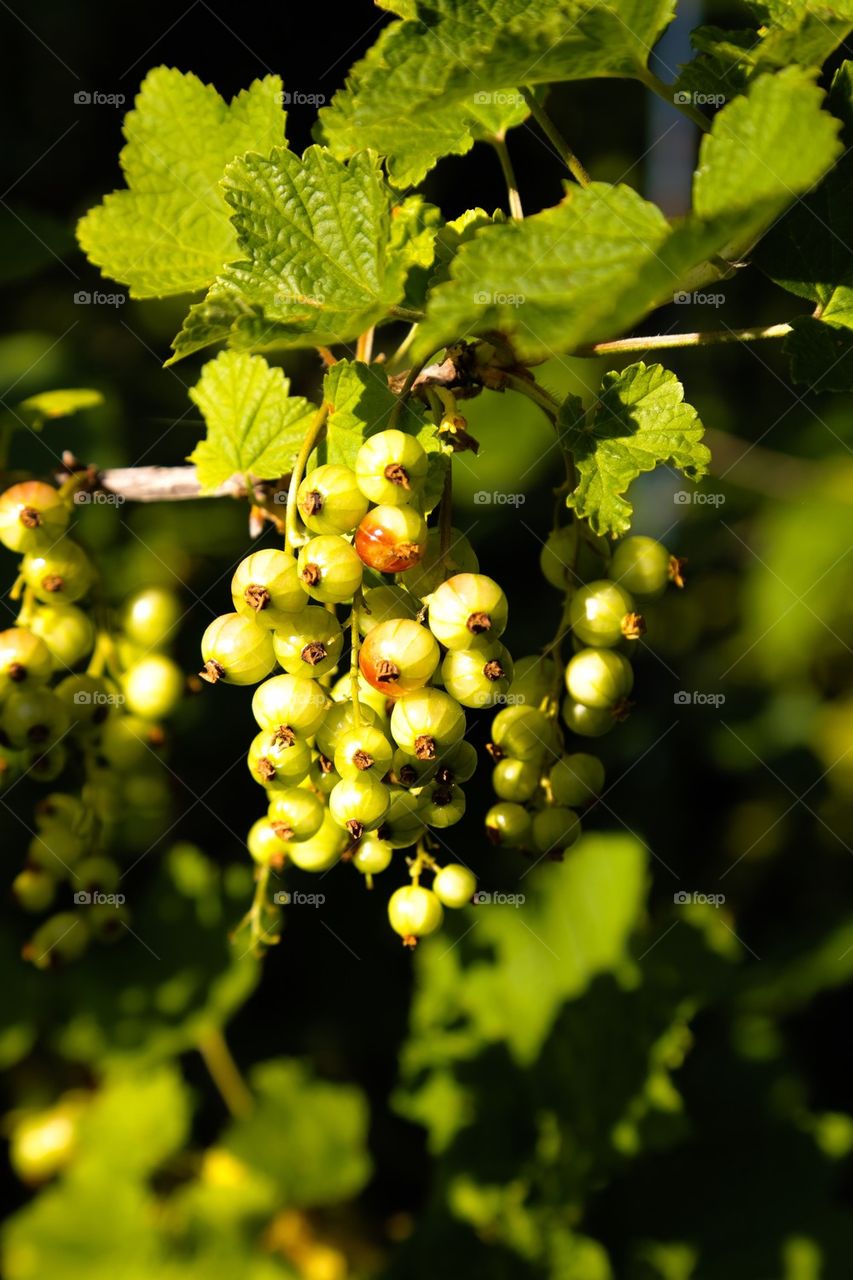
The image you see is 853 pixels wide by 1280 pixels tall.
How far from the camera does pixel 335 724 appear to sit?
1248 mm

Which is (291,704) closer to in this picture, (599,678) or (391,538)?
(391,538)

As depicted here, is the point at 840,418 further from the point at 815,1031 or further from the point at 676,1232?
the point at 676,1232

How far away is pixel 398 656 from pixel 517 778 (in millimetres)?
385

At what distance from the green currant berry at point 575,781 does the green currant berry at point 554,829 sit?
0.07 ft

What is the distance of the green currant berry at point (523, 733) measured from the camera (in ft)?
4.64

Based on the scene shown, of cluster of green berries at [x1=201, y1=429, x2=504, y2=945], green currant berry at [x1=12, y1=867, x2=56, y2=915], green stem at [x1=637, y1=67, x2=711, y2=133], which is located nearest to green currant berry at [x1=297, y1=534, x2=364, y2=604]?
cluster of green berries at [x1=201, y1=429, x2=504, y2=945]

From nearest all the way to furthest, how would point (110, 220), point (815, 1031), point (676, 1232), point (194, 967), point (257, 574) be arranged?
point (257, 574)
point (110, 220)
point (676, 1232)
point (194, 967)
point (815, 1031)

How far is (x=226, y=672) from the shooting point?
3.94 feet

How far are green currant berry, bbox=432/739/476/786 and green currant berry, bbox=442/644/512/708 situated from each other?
72 mm

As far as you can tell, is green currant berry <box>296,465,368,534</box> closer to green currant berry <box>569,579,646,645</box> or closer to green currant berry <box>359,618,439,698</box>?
green currant berry <box>359,618,439,698</box>

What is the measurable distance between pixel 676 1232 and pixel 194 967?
1.32 meters

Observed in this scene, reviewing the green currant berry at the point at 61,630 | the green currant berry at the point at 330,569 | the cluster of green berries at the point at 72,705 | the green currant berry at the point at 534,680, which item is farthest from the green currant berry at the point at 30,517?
the green currant berry at the point at 534,680

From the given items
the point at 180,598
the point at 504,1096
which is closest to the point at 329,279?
the point at 180,598

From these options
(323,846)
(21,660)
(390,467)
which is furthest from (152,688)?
(390,467)
